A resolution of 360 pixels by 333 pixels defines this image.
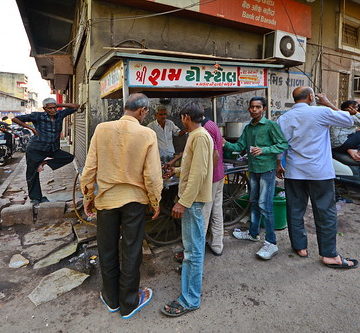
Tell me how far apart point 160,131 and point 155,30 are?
2424 mm

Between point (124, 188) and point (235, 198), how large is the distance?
2718 mm

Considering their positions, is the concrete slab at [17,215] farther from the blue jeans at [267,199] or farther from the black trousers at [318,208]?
the black trousers at [318,208]

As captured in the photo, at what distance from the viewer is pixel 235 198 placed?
455 centimetres

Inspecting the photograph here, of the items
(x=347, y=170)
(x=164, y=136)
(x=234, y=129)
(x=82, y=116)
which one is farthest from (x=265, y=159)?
(x=82, y=116)

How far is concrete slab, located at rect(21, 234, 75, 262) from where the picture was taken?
142 inches

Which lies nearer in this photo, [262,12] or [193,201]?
[193,201]

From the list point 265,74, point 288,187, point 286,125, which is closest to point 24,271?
point 288,187

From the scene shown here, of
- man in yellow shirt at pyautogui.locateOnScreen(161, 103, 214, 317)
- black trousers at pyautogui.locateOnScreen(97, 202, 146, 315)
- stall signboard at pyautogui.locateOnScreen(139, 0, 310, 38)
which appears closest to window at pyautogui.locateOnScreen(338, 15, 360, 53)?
stall signboard at pyautogui.locateOnScreen(139, 0, 310, 38)

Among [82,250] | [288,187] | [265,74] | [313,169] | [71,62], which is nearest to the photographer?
[313,169]

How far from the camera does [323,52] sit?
27.4 ft

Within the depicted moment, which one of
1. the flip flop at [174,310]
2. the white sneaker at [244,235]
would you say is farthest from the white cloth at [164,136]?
the flip flop at [174,310]

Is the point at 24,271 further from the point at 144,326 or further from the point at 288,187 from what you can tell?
the point at 288,187

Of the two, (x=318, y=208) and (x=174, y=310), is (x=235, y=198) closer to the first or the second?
(x=318, y=208)

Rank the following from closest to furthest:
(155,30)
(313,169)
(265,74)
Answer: (313,169), (265,74), (155,30)
